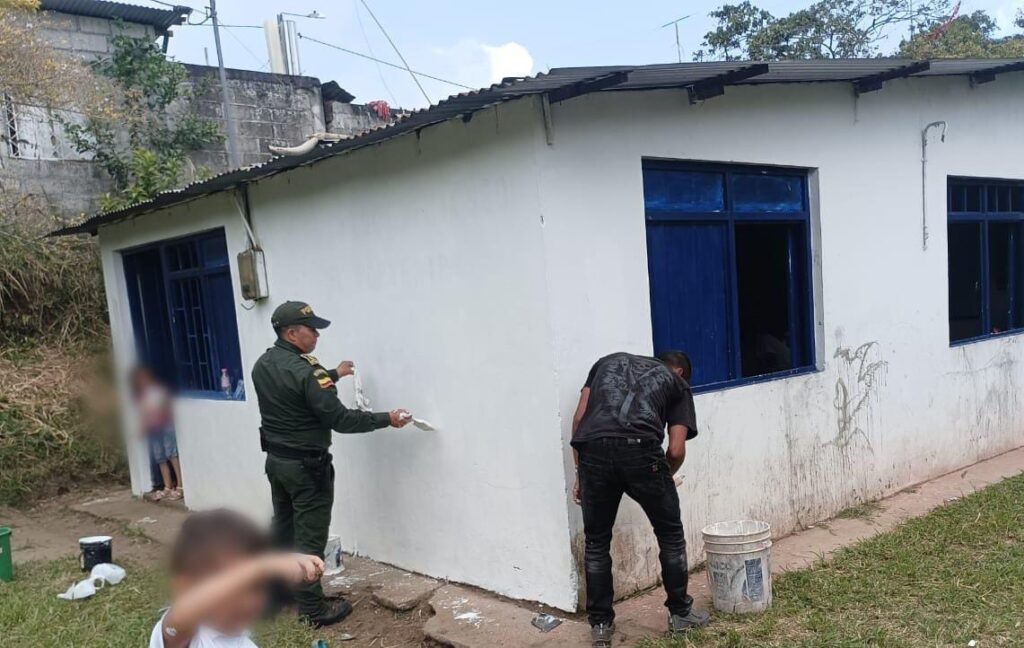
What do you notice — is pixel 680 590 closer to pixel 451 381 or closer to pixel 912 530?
pixel 451 381

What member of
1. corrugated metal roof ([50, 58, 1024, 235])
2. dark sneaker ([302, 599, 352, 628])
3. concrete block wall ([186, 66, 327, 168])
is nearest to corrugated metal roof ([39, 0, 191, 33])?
concrete block wall ([186, 66, 327, 168])

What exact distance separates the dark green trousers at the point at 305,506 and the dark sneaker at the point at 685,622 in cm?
203

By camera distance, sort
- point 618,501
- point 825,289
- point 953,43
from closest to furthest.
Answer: point 618,501
point 825,289
point 953,43

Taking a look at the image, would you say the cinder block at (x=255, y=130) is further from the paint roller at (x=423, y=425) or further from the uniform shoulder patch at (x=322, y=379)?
the paint roller at (x=423, y=425)

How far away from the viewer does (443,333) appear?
15.9 ft

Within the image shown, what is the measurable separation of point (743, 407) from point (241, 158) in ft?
34.3

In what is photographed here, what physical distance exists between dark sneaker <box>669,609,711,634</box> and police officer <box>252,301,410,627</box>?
192 centimetres

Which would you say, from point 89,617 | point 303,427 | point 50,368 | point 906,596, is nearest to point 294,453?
point 303,427

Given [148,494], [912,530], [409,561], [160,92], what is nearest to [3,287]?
[148,494]

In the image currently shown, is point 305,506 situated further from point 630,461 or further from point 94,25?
point 94,25

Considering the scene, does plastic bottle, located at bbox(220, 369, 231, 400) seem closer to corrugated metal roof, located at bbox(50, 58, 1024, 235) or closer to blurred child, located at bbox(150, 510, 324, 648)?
corrugated metal roof, located at bbox(50, 58, 1024, 235)

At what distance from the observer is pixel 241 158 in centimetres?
1305

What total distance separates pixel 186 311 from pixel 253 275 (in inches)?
63.7

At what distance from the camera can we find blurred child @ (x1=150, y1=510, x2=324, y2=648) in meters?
1.82
